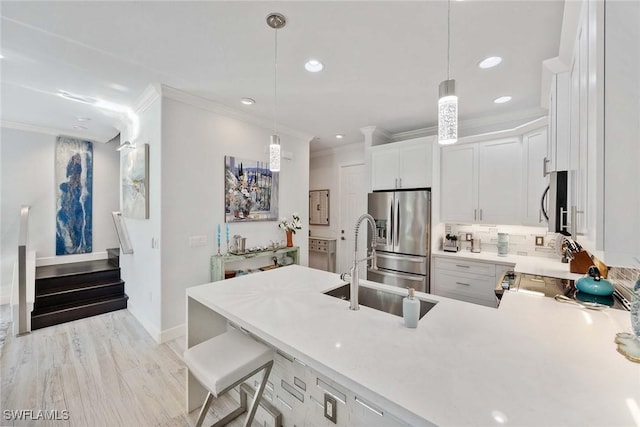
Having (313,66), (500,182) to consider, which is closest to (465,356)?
(313,66)

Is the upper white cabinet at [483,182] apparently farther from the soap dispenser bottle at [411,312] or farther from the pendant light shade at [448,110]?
the soap dispenser bottle at [411,312]

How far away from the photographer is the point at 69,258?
428cm

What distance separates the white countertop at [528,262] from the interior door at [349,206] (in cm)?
174

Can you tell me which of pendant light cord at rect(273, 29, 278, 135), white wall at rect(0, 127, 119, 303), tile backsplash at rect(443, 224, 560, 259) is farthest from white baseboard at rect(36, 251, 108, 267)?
tile backsplash at rect(443, 224, 560, 259)

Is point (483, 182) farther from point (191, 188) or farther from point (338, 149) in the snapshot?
point (191, 188)

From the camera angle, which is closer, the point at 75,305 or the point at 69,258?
the point at 75,305

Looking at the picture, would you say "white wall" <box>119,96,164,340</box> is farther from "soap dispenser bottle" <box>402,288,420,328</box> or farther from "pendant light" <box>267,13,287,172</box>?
"soap dispenser bottle" <box>402,288,420,328</box>

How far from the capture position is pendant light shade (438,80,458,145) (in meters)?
1.22

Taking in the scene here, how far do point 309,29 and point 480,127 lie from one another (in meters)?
2.86

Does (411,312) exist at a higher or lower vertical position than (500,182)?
lower

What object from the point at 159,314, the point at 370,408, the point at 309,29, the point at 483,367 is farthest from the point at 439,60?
the point at 159,314

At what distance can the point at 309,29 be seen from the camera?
180 centimetres

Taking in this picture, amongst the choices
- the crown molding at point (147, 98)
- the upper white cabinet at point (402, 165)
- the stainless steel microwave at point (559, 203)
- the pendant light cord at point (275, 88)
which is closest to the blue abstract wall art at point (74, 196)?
the crown molding at point (147, 98)

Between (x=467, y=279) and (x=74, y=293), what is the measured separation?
5003mm
